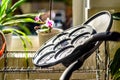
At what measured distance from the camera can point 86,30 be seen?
106 centimetres

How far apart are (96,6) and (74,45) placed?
0.57 meters

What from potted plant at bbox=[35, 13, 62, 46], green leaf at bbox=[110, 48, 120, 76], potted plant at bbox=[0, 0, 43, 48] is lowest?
green leaf at bbox=[110, 48, 120, 76]

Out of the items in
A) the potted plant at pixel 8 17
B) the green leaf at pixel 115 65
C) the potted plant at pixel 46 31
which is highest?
the potted plant at pixel 8 17

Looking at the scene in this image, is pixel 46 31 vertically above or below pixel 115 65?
above

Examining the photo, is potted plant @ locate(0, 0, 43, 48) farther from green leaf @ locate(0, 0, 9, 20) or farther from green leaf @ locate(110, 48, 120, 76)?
green leaf @ locate(110, 48, 120, 76)

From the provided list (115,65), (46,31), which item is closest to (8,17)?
(46,31)

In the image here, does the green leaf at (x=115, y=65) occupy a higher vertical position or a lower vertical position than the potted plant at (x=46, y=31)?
lower

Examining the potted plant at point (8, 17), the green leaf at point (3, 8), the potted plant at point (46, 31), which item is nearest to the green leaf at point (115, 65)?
the potted plant at point (46, 31)

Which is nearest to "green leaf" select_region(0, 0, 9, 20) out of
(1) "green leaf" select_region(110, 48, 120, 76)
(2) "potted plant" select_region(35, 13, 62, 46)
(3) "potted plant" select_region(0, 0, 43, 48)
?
(3) "potted plant" select_region(0, 0, 43, 48)

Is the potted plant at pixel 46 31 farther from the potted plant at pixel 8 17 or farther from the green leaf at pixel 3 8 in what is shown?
the green leaf at pixel 3 8

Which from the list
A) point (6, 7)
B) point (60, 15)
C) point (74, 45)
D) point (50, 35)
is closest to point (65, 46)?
point (74, 45)

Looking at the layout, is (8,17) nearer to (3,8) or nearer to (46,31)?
(3,8)

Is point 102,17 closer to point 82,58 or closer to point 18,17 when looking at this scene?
point 82,58

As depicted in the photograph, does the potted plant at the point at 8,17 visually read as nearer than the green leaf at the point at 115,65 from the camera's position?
No
